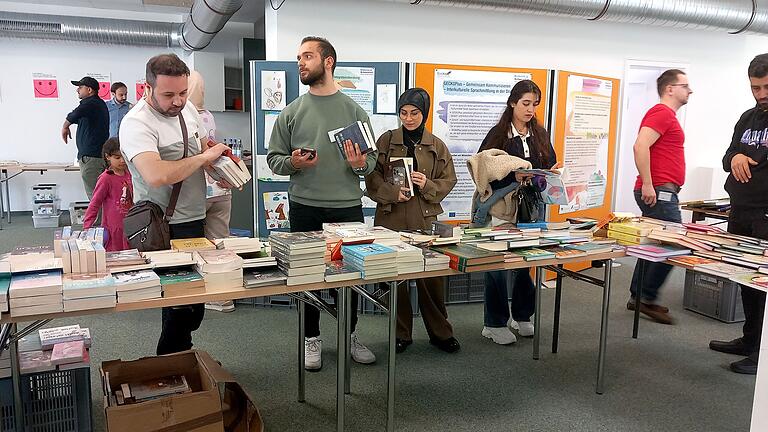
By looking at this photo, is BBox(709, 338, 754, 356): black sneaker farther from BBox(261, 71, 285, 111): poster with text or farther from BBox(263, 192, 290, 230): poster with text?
BBox(261, 71, 285, 111): poster with text

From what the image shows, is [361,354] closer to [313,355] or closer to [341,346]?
[313,355]

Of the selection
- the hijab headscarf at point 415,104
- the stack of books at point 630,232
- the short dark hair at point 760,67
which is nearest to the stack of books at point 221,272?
the hijab headscarf at point 415,104

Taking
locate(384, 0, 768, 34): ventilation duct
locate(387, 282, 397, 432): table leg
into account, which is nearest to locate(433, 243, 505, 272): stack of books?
locate(387, 282, 397, 432): table leg

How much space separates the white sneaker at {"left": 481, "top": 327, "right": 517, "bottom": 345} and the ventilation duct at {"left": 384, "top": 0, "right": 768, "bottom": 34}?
263 cm

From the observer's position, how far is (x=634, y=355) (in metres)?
3.44

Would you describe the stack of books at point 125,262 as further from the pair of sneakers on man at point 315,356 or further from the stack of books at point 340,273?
the pair of sneakers on man at point 315,356

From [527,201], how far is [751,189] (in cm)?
120

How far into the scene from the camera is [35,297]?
1.70 m

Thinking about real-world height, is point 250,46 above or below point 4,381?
above

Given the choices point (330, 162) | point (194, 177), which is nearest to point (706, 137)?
point (330, 162)

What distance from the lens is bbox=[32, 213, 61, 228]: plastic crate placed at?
7355mm

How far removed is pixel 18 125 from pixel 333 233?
750cm

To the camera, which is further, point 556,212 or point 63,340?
point 556,212

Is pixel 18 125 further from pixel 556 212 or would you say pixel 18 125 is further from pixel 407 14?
pixel 556 212
